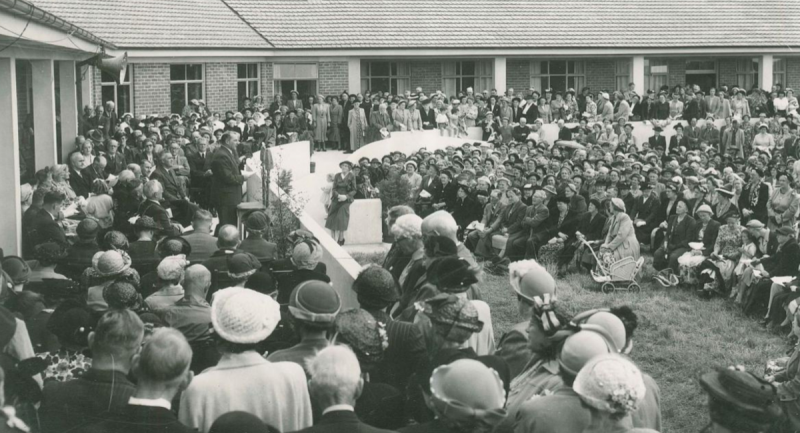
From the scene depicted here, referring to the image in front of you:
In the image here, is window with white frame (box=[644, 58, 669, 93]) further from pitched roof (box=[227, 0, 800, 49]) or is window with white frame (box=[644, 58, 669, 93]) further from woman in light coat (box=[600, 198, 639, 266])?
woman in light coat (box=[600, 198, 639, 266])

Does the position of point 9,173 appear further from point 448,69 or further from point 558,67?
point 558,67

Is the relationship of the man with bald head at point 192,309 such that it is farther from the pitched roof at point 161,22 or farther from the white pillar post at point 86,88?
the pitched roof at point 161,22

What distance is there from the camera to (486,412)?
3.80m

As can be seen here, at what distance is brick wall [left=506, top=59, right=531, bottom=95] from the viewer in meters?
33.8

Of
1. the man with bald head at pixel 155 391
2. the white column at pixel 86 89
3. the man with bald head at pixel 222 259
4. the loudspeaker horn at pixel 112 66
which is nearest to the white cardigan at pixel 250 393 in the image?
the man with bald head at pixel 155 391

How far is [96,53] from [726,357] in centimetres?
1194

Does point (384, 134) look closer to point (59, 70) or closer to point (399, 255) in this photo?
point (59, 70)

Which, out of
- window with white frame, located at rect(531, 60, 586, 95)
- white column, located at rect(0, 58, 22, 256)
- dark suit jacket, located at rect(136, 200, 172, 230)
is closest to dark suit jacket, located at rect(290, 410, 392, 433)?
dark suit jacket, located at rect(136, 200, 172, 230)

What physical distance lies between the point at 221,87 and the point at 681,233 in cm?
1771

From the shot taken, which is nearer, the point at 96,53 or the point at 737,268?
the point at 737,268

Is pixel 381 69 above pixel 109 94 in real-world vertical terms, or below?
above

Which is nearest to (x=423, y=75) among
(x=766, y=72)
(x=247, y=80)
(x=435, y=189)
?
(x=247, y=80)

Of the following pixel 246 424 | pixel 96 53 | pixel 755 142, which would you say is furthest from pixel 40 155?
pixel 755 142

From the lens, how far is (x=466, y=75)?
1325 inches
